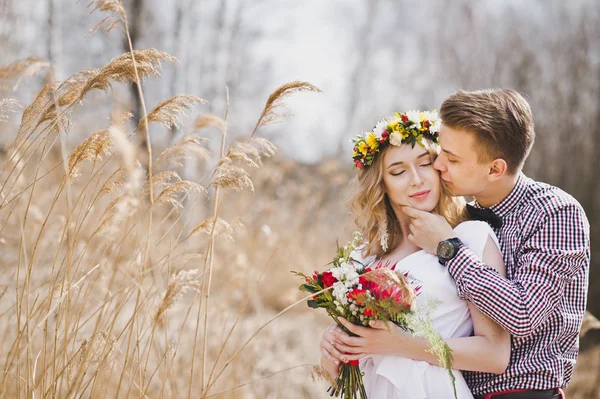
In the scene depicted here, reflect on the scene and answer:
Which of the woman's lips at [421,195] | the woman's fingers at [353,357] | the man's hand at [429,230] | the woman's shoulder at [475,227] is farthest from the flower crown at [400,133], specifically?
the woman's fingers at [353,357]

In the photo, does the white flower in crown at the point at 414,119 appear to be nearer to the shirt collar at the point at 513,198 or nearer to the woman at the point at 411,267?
the woman at the point at 411,267

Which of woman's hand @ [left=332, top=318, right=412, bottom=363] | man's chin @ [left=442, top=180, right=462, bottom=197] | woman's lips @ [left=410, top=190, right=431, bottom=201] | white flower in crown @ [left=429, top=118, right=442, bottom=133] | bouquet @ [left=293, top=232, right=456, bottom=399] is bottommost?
woman's hand @ [left=332, top=318, right=412, bottom=363]

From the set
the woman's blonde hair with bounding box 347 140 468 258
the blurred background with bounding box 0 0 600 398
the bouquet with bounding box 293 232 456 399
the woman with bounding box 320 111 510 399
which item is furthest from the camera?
the blurred background with bounding box 0 0 600 398

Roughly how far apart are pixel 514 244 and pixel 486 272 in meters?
0.33

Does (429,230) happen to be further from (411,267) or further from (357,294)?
(357,294)

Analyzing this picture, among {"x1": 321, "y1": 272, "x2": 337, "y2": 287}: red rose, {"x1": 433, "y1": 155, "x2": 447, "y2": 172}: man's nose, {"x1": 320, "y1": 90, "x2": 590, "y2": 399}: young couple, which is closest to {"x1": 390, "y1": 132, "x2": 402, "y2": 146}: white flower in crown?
{"x1": 320, "y1": 90, "x2": 590, "y2": 399}: young couple

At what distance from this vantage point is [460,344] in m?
2.30

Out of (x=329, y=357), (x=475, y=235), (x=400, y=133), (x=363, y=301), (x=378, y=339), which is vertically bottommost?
(x=329, y=357)

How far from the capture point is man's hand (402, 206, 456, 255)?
100 inches

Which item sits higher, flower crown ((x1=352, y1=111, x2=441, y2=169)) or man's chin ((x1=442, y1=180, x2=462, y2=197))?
flower crown ((x1=352, y1=111, x2=441, y2=169))

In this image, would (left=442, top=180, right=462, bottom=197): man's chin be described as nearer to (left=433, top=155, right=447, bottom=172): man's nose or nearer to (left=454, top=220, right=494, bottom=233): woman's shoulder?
(left=433, top=155, right=447, bottom=172): man's nose

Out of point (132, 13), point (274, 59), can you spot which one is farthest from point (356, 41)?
point (132, 13)

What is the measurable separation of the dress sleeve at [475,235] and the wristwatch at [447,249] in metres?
0.07

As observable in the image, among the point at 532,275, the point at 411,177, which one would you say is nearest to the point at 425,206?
the point at 411,177
